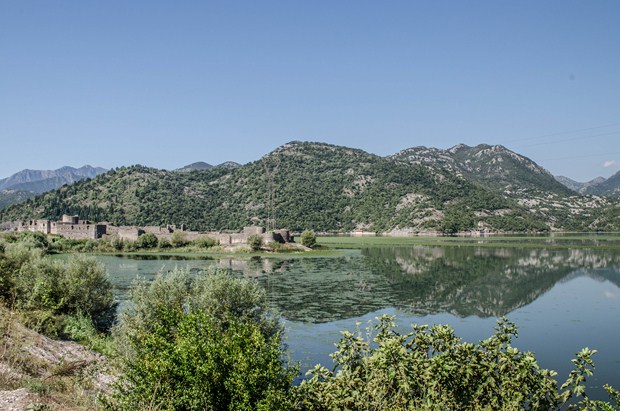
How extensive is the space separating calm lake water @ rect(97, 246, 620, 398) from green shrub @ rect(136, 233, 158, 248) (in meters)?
30.5

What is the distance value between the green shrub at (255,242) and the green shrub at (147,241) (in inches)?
811

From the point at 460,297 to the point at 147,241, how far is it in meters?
72.8

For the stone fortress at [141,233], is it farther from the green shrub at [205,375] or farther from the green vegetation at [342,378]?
the green shrub at [205,375]

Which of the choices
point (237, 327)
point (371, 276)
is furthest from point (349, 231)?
point (237, 327)

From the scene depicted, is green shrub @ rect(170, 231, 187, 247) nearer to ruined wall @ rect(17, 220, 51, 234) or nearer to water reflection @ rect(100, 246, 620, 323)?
water reflection @ rect(100, 246, 620, 323)

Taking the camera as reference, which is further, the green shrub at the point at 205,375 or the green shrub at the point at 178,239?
the green shrub at the point at 178,239

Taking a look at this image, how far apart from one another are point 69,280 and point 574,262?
67.0 metres

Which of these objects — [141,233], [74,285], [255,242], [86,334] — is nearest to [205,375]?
[86,334]

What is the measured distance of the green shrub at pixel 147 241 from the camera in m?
99.8

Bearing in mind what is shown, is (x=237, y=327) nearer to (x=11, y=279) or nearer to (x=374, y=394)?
A: (x=374, y=394)

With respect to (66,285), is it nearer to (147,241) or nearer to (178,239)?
(147,241)

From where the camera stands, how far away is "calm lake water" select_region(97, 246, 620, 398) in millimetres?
27828

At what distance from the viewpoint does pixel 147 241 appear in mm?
100938

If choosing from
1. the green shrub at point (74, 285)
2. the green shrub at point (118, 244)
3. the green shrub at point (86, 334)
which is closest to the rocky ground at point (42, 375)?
the green shrub at point (86, 334)
